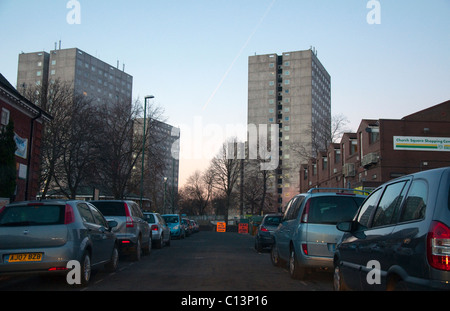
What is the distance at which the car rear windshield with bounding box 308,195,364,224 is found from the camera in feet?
30.8

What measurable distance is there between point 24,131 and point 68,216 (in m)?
16.3

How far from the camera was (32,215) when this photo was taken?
8.24 m

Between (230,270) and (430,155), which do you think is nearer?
(230,270)

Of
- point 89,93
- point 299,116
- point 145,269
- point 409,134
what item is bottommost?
point 145,269

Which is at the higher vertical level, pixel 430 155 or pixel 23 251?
pixel 430 155

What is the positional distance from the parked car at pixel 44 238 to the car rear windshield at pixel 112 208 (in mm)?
4809

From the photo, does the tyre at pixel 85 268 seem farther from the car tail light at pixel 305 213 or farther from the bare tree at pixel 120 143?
the bare tree at pixel 120 143

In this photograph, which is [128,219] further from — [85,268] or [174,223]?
[174,223]
